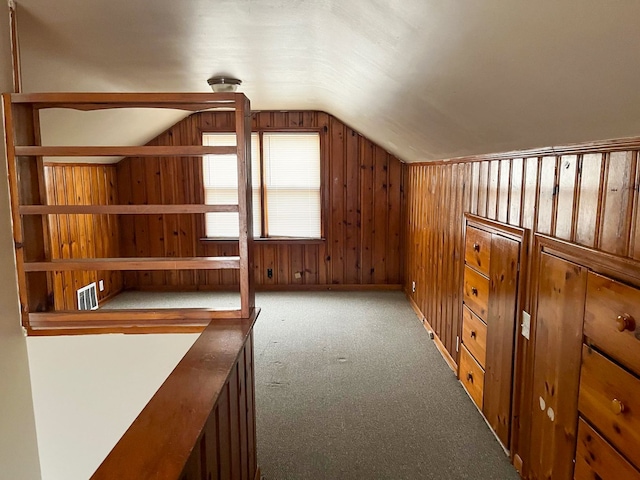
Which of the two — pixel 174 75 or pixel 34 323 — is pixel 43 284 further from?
pixel 174 75

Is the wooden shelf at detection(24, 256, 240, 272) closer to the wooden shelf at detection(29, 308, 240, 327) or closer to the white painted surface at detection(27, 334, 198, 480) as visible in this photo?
the wooden shelf at detection(29, 308, 240, 327)

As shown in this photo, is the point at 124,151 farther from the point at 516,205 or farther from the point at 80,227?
the point at 80,227

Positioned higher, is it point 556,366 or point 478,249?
point 478,249

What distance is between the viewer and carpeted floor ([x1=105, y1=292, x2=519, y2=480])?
7.63 feet

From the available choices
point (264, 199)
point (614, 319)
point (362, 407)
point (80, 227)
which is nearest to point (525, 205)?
point (614, 319)

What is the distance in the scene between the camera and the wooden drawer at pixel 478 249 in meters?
2.71

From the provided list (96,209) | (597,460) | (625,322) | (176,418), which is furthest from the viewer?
(96,209)

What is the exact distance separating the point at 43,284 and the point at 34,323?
21 cm

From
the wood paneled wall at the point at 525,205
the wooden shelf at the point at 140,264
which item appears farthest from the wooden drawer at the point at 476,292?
the wooden shelf at the point at 140,264

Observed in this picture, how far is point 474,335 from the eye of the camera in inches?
115

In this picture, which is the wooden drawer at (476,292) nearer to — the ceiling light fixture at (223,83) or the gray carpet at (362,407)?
the gray carpet at (362,407)

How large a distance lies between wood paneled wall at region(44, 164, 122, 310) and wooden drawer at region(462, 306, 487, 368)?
347cm

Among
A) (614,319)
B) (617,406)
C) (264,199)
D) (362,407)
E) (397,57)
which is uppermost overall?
(397,57)

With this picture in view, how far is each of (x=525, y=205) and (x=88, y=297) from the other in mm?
4502
